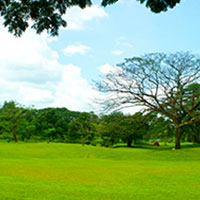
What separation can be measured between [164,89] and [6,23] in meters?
24.6

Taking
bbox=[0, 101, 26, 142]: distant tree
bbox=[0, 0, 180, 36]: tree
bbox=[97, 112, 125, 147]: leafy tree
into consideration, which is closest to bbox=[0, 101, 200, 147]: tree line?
bbox=[0, 101, 26, 142]: distant tree

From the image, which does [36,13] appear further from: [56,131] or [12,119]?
[56,131]

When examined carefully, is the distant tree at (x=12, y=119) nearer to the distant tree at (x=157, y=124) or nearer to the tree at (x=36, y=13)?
the distant tree at (x=157, y=124)

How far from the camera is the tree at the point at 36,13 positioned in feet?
16.5

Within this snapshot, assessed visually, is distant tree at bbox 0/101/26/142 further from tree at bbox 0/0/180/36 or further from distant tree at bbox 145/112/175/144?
tree at bbox 0/0/180/36

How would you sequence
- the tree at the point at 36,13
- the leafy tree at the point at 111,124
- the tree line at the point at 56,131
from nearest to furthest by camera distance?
the tree at the point at 36,13 → the leafy tree at the point at 111,124 → the tree line at the point at 56,131

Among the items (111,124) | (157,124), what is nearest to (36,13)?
(111,124)

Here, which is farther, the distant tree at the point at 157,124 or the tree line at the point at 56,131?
the tree line at the point at 56,131

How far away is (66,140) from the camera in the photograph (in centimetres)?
5375

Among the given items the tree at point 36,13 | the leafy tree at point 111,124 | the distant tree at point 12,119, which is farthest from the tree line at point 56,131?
the tree at point 36,13

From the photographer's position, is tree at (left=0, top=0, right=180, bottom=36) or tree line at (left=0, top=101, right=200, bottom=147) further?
tree line at (left=0, top=101, right=200, bottom=147)

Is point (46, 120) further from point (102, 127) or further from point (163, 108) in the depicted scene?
point (163, 108)

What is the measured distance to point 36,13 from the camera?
16.9 feet

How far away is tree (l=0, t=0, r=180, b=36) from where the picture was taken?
502 cm
